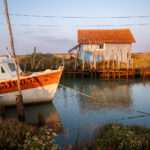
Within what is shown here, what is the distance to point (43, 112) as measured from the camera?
8969 millimetres

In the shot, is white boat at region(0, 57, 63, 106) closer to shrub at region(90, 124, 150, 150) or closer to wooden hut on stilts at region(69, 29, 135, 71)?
shrub at region(90, 124, 150, 150)

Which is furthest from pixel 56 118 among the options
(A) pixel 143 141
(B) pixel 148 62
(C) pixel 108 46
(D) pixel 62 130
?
(B) pixel 148 62

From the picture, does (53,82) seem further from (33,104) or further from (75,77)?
(75,77)

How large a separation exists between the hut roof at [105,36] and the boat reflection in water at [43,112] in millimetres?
19506

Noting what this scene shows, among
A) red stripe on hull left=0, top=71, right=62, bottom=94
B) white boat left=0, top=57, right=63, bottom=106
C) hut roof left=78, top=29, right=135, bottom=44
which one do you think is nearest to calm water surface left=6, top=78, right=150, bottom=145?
white boat left=0, top=57, right=63, bottom=106

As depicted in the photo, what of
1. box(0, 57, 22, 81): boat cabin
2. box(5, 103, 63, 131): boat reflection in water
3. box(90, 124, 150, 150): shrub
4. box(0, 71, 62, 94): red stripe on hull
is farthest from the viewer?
box(0, 57, 22, 81): boat cabin

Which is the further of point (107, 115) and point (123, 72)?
point (123, 72)

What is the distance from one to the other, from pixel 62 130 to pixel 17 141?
130 inches

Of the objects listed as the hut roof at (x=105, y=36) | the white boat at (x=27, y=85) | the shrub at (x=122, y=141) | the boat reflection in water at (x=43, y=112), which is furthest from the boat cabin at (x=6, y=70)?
the hut roof at (x=105, y=36)

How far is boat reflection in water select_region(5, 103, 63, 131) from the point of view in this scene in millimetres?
9056

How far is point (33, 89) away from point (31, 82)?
584mm

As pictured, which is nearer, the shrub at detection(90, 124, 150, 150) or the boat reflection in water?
the shrub at detection(90, 124, 150, 150)

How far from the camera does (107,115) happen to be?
10.3 metres

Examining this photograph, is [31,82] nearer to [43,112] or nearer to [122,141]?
[43,112]
